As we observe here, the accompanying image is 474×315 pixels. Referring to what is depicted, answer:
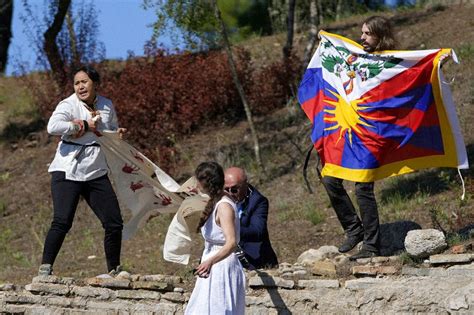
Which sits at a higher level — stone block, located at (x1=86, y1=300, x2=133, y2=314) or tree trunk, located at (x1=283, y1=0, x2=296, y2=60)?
tree trunk, located at (x1=283, y1=0, x2=296, y2=60)

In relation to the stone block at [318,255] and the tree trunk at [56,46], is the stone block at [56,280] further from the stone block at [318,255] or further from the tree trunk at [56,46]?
the tree trunk at [56,46]

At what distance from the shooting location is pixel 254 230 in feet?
29.2

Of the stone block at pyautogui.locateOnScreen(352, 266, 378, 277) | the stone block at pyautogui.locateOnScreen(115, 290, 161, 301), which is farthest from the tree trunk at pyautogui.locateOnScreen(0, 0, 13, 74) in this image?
the stone block at pyautogui.locateOnScreen(352, 266, 378, 277)

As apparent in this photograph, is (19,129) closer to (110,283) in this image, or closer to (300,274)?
(110,283)

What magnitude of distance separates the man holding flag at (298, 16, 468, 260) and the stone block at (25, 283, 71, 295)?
7.72 feet

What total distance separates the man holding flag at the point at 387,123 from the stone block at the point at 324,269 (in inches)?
21.3

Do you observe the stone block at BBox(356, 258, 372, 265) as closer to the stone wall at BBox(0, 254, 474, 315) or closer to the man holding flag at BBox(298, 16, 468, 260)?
the stone wall at BBox(0, 254, 474, 315)

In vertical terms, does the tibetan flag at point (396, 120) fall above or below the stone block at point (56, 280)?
above

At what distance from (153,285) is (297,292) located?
1.27 m

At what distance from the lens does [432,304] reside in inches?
312

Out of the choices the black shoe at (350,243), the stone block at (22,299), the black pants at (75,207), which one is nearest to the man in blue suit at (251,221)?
the black shoe at (350,243)

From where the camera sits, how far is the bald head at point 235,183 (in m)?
8.70

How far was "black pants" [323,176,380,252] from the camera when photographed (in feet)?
29.9

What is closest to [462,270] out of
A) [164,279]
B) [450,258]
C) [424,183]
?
[450,258]
